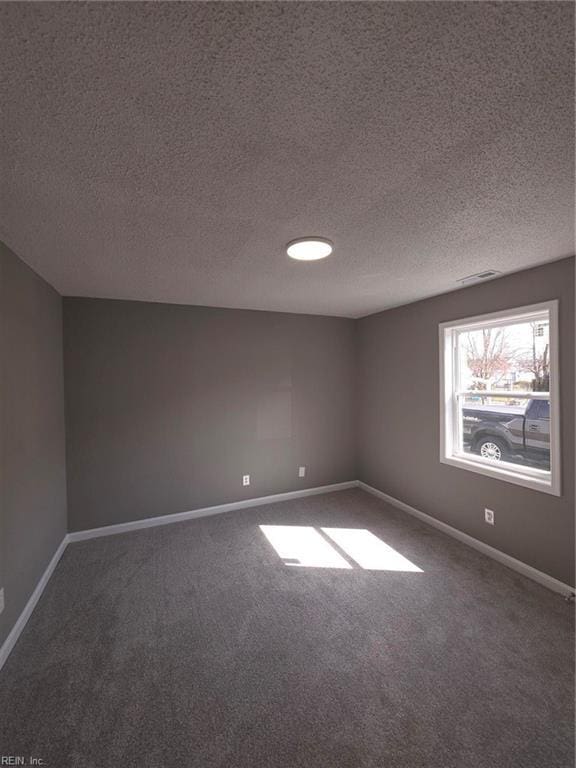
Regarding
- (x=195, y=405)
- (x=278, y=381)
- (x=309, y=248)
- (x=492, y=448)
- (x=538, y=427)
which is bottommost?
(x=492, y=448)

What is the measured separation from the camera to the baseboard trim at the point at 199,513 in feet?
10.8

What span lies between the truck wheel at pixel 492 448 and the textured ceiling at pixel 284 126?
171 centimetres

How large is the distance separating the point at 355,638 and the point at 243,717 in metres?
0.78

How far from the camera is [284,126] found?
1.09 meters

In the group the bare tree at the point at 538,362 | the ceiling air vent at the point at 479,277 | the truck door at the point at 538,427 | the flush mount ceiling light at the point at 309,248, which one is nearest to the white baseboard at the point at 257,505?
the truck door at the point at 538,427

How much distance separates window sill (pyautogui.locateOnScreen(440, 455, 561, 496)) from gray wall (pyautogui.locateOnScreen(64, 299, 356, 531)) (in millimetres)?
1709

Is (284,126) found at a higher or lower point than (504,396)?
higher

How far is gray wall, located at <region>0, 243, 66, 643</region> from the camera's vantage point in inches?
77.7

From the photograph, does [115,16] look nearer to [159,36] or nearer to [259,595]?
[159,36]

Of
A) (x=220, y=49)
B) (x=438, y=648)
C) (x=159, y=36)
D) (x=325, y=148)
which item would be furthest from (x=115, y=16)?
(x=438, y=648)

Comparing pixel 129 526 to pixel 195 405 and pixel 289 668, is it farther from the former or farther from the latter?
pixel 289 668

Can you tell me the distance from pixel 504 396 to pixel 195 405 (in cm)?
313

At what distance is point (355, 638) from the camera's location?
199 cm

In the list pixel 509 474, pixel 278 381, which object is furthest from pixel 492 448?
pixel 278 381
